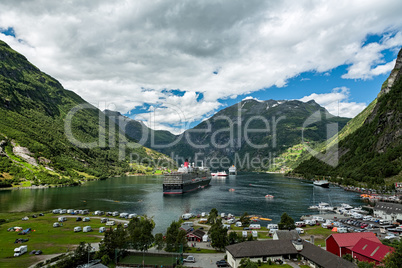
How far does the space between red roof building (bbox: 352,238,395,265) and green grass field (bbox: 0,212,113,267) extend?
57.8 meters

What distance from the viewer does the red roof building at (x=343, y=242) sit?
46938 millimetres

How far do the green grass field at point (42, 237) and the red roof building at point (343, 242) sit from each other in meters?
54.5

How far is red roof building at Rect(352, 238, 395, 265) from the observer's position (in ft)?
134

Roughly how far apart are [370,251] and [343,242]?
557cm

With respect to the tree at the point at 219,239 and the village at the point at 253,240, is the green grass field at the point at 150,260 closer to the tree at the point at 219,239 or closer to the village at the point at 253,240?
the village at the point at 253,240

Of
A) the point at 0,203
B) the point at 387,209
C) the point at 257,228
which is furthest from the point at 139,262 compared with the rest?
the point at 0,203

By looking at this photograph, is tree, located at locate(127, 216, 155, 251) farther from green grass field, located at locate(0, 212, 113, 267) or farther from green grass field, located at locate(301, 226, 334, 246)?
green grass field, located at locate(301, 226, 334, 246)

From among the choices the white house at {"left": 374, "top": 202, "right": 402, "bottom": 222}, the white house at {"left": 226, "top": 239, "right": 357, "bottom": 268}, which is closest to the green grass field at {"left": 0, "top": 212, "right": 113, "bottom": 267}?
the white house at {"left": 226, "top": 239, "right": 357, "bottom": 268}

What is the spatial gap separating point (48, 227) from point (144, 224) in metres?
41.6

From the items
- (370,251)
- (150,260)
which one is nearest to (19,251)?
(150,260)

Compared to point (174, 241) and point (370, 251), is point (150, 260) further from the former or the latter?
point (370, 251)

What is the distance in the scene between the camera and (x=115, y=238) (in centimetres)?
4834

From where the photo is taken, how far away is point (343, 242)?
47.8 m

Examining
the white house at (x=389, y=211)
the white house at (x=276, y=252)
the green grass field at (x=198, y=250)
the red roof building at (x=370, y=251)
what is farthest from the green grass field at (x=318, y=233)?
the white house at (x=389, y=211)
